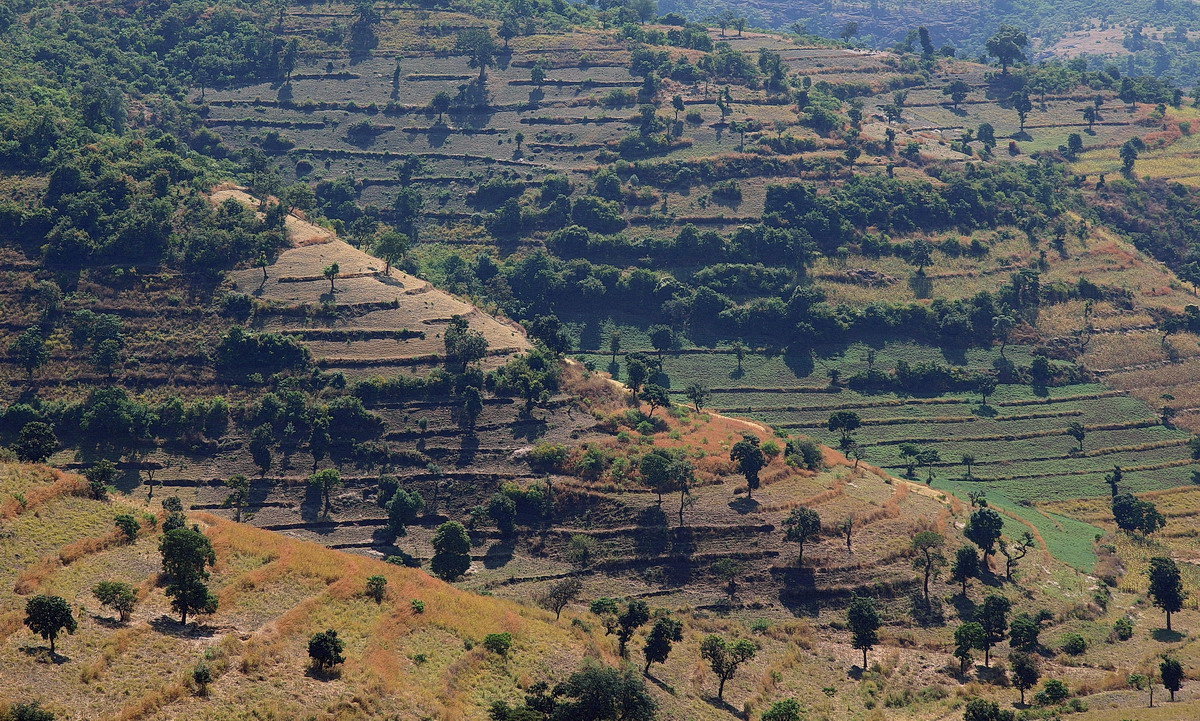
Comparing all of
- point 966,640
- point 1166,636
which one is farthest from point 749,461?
point 1166,636

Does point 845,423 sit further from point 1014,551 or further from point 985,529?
point 1014,551

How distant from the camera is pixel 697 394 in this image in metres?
163

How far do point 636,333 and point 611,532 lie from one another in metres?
61.9

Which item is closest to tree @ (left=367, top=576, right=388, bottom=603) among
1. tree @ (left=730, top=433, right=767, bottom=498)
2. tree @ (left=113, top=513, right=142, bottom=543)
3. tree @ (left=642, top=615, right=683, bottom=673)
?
tree @ (left=113, top=513, right=142, bottom=543)

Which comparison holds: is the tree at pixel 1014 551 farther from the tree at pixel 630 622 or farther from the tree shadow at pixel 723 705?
the tree at pixel 630 622

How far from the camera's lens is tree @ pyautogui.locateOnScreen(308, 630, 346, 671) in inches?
3337

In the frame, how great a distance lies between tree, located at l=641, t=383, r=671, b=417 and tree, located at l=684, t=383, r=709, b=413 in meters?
7.37

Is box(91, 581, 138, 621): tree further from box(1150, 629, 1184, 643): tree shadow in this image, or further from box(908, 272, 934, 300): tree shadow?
box(908, 272, 934, 300): tree shadow

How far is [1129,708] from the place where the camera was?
98875mm

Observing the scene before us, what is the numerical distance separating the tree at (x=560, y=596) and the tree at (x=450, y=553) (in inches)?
366

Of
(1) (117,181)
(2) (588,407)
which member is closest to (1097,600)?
(2) (588,407)

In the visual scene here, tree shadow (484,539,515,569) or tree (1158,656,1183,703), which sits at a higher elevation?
tree (1158,656,1183,703)

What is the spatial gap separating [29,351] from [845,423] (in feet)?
347

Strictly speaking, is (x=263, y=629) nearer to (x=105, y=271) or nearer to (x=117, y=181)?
(x=105, y=271)
